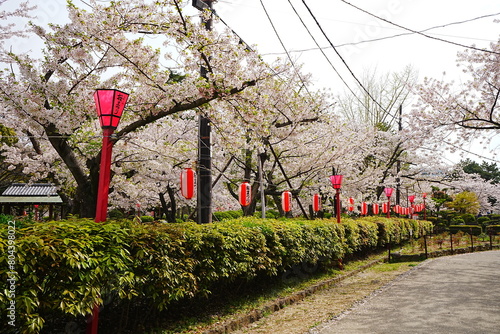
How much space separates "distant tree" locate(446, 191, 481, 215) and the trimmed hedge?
39.0 metres

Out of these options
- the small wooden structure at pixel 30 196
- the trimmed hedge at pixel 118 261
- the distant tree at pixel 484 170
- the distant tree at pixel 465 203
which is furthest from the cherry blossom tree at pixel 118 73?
the distant tree at pixel 484 170

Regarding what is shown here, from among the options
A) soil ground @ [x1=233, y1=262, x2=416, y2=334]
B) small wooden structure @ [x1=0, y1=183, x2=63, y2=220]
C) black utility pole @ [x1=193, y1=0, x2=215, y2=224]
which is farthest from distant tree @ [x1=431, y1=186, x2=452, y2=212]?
black utility pole @ [x1=193, y1=0, x2=215, y2=224]

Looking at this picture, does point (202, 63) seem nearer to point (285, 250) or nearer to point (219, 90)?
point (219, 90)

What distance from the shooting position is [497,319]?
5.75m

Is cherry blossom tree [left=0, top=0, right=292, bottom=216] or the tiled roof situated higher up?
cherry blossom tree [left=0, top=0, right=292, bottom=216]

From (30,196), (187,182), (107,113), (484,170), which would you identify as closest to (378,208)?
(187,182)

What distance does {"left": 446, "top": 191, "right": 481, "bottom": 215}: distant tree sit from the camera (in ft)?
130

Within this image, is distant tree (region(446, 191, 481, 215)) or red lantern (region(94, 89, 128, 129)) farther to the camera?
distant tree (region(446, 191, 481, 215))

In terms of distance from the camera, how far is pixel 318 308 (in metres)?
7.32

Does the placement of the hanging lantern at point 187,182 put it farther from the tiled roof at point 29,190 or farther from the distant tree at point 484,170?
the distant tree at point 484,170

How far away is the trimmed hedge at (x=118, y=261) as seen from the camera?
11.0 feet

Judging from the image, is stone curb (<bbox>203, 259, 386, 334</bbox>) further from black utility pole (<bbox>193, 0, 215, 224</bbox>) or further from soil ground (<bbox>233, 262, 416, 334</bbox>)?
black utility pole (<bbox>193, 0, 215, 224</bbox>)

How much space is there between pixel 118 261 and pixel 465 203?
145 feet

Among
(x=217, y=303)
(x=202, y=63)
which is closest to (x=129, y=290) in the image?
(x=217, y=303)
